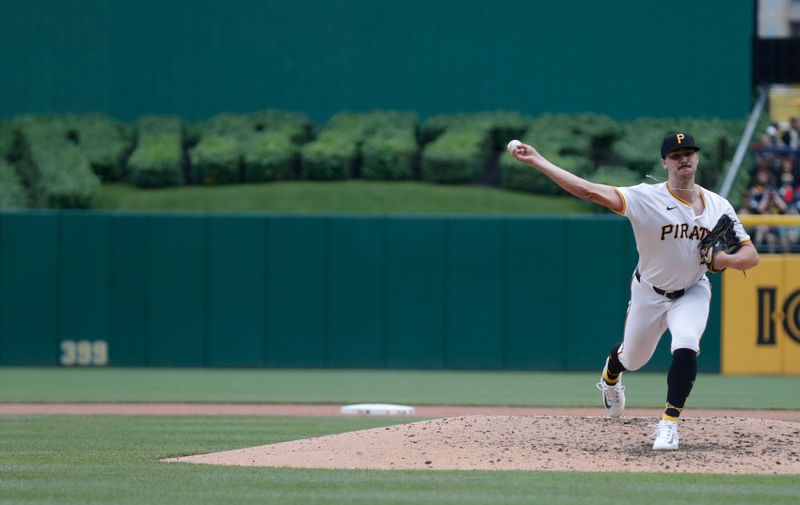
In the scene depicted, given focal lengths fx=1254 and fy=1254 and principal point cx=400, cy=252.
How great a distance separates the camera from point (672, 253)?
7938mm

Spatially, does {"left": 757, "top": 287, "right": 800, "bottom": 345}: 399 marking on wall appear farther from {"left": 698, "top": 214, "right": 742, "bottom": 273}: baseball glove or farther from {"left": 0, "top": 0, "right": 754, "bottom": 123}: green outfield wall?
{"left": 698, "top": 214, "right": 742, "bottom": 273}: baseball glove

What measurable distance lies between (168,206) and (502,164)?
5944 mm

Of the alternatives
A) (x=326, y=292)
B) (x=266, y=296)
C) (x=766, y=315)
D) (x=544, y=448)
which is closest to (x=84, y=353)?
(x=266, y=296)

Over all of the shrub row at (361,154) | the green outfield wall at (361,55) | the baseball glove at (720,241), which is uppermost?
A: the green outfield wall at (361,55)

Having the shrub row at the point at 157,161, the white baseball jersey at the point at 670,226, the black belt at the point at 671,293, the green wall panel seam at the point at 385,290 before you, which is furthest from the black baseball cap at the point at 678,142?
the shrub row at the point at 157,161

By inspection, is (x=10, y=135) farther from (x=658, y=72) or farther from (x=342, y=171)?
(x=658, y=72)

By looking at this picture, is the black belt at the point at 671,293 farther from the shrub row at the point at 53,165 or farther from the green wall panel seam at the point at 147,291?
the shrub row at the point at 53,165

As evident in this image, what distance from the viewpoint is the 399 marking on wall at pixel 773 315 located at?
1647cm

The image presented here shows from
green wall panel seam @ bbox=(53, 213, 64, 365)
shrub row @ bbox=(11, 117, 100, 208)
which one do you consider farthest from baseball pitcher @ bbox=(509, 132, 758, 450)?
shrub row @ bbox=(11, 117, 100, 208)

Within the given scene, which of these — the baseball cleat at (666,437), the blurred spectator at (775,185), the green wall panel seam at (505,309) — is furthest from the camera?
the green wall panel seam at (505,309)

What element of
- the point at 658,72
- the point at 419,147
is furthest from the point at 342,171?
the point at 658,72

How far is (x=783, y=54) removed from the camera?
83.7ft

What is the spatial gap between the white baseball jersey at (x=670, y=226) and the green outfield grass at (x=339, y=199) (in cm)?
1298

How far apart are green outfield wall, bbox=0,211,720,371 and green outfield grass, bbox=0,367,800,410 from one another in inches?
12.5
